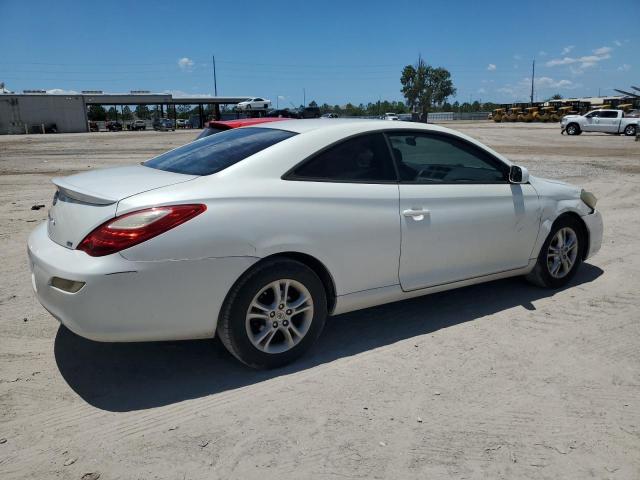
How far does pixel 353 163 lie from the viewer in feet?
12.3

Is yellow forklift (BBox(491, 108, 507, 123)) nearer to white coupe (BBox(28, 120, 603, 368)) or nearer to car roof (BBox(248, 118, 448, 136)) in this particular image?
white coupe (BBox(28, 120, 603, 368))

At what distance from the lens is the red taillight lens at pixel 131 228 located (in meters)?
2.88

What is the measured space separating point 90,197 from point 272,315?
1.30 m

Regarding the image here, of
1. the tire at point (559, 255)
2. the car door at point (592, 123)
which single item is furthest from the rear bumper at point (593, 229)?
the car door at point (592, 123)

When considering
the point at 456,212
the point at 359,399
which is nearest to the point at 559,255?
the point at 456,212

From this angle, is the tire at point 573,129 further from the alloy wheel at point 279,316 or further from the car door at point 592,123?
the alloy wheel at point 279,316

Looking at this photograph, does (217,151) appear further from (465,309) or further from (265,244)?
(465,309)

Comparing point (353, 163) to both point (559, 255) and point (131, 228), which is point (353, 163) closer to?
Result: point (131, 228)

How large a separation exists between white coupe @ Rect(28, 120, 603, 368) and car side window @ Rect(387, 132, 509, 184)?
0.01 metres

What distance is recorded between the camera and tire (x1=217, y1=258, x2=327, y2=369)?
3.21 metres

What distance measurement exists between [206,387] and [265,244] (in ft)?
3.14

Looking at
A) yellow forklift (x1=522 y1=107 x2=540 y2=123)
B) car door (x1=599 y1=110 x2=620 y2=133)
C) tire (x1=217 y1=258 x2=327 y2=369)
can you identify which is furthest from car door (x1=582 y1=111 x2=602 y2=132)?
tire (x1=217 y1=258 x2=327 y2=369)

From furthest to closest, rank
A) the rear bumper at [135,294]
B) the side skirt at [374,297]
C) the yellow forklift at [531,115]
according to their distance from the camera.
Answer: the yellow forklift at [531,115]
the side skirt at [374,297]
the rear bumper at [135,294]

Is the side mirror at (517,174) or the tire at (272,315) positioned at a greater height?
the side mirror at (517,174)
